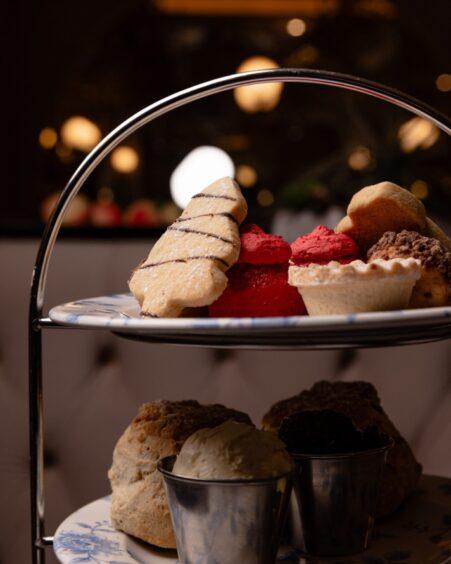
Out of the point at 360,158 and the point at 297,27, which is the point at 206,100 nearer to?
the point at 297,27

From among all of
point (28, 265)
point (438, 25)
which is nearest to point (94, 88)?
point (438, 25)

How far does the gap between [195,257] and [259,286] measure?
6cm

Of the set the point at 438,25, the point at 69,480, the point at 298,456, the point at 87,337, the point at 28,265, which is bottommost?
the point at 69,480

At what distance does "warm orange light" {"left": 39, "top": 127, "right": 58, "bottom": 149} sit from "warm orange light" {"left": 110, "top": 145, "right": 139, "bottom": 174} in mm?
783

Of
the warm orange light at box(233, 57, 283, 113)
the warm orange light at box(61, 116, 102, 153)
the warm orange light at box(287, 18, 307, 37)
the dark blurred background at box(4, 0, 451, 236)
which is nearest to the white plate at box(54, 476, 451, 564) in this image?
the dark blurred background at box(4, 0, 451, 236)

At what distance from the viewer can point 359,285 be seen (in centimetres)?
61

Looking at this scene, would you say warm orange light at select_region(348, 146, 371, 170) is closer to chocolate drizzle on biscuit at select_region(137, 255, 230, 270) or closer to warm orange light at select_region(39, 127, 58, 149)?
warm orange light at select_region(39, 127, 58, 149)

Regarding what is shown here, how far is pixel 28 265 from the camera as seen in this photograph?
1.21 meters

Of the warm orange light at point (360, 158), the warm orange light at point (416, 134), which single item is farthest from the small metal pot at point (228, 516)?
the warm orange light at point (360, 158)

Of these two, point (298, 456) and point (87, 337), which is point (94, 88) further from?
point (298, 456)

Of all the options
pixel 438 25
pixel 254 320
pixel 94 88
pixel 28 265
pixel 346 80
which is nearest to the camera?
pixel 254 320

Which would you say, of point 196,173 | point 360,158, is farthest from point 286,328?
point 360,158

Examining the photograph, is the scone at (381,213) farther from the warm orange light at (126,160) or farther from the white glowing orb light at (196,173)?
the warm orange light at (126,160)

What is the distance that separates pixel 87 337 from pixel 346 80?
660mm
